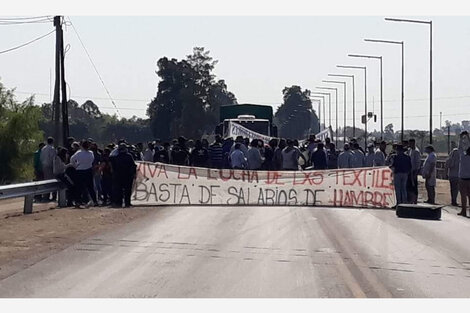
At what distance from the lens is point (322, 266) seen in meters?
13.0

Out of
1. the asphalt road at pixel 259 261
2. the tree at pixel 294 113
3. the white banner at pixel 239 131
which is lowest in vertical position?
the asphalt road at pixel 259 261

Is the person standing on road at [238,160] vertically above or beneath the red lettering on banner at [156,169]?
above

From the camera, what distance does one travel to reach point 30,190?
2270 centimetres

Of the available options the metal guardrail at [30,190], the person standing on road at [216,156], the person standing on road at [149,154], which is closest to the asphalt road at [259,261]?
the metal guardrail at [30,190]

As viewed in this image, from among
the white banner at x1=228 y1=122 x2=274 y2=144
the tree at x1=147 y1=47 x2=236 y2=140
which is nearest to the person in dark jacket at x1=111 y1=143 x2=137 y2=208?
the white banner at x1=228 y1=122 x2=274 y2=144

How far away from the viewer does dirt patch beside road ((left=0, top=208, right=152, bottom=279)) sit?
1422 cm

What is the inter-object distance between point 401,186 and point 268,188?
143 inches

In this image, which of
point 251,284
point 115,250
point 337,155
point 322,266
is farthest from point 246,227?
point 337,155

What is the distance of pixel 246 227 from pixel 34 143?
110ft

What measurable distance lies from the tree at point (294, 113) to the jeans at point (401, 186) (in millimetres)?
118888

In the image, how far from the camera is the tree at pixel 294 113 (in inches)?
6102

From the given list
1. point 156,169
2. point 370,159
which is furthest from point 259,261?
point 370,159

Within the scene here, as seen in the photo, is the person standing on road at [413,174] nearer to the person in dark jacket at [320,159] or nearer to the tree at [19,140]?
the person in dark jacket at [320,159]

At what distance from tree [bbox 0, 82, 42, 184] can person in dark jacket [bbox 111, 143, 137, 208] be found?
25126mm
